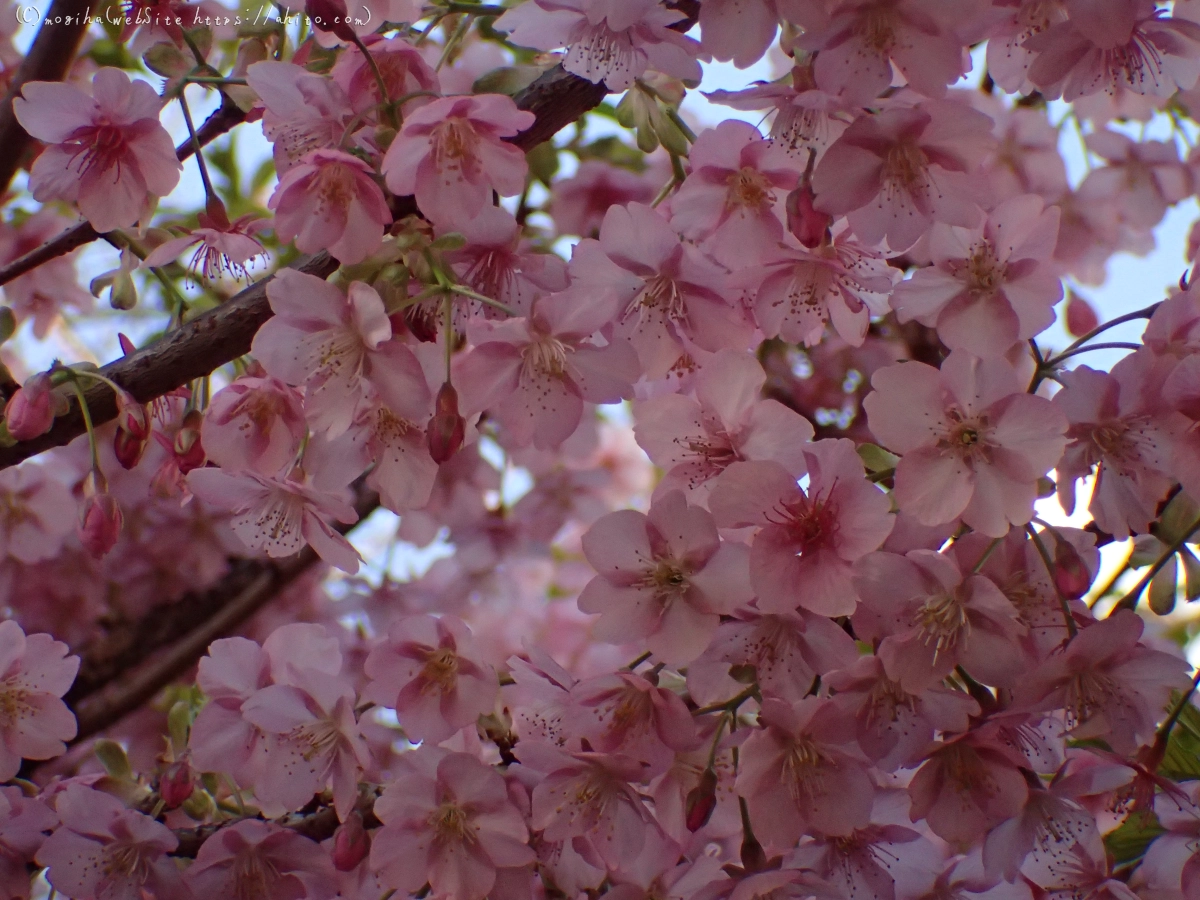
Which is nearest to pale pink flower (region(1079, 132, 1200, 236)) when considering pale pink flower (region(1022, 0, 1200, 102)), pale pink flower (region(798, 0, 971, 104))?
pale pink flower (region(1022, 0, 1200, 102))

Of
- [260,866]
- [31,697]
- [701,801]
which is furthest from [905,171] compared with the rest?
[31,697]

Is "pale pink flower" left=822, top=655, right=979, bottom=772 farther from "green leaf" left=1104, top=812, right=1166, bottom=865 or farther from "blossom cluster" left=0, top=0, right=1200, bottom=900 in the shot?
"green leaf" left=1104, top=812, right=1166, bottom=865

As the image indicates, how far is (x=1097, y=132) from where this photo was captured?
1.83 m

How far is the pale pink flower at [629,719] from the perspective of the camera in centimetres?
90

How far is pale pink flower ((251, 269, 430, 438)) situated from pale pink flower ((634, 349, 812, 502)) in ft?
0.68

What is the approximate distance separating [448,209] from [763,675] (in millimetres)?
451

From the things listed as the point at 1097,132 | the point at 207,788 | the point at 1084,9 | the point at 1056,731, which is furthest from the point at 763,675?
the point at 1097,132

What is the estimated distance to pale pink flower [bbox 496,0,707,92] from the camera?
2.89 feet

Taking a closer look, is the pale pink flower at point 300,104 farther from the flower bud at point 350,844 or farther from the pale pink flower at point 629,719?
the flower bud at point 350,844

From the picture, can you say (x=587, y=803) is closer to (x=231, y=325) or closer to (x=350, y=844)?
(x=350, y=844)

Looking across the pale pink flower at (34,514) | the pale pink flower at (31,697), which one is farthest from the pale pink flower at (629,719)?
the pale pink flower at (34,514)

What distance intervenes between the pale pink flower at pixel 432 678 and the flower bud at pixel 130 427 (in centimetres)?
28

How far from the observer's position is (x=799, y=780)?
909 millimetres

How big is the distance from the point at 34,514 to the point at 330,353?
1.00 m
